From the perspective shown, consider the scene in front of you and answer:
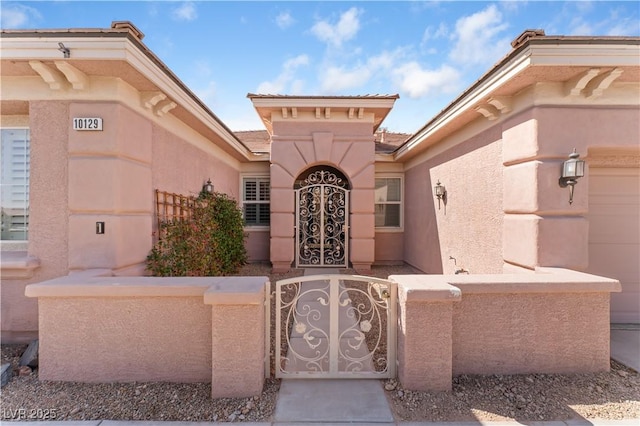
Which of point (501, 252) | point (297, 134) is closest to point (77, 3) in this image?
point (297, 134)

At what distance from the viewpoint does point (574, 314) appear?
331cm

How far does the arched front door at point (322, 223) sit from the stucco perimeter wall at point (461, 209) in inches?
85.2

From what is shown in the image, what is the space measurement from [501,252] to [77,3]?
305 inches

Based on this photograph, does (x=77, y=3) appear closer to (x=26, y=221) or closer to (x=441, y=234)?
(x=26, y=221)

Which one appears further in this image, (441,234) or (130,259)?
(441,234)

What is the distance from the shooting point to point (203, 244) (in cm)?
595

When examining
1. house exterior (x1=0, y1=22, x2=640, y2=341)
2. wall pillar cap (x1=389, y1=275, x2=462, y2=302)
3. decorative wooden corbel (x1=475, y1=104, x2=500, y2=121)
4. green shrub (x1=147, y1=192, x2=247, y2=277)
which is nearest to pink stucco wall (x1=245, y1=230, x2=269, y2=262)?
green shrub (x1=147, y1=192, x2=247, y2=277)

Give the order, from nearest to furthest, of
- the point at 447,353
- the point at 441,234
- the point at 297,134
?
1. the point at 447,353
2. the point at 441,234
3. the point at 297,134

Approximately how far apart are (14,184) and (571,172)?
25.8 feet

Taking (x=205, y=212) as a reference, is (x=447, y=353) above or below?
below

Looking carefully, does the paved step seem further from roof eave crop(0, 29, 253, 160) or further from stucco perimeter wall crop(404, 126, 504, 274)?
roof eave crop(0, 29, 253, 160)

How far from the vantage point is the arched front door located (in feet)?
28.1

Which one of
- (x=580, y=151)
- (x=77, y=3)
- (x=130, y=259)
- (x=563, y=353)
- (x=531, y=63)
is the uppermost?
(x=77, y=3)

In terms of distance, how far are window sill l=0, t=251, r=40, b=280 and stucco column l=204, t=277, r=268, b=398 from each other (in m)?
2.97
